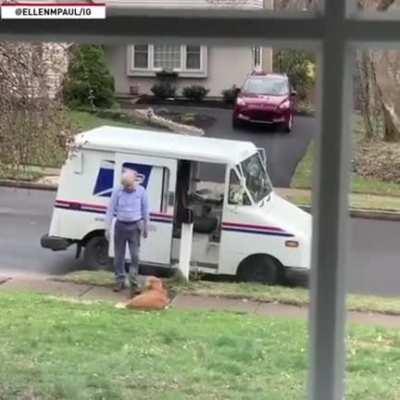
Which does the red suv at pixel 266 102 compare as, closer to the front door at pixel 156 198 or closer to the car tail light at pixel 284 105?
the car tail light at pixel 284 105

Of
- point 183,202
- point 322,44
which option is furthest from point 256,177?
point 322,44

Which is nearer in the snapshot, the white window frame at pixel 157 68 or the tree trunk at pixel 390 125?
the white window frame at pixel 157 68

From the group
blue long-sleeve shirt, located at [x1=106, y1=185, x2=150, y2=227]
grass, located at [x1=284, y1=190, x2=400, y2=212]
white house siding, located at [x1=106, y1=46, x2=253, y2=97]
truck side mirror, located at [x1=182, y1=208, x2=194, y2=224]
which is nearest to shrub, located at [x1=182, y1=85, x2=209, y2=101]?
white house siding, located at [x1=106, y1=46, x2=253, y2=97]

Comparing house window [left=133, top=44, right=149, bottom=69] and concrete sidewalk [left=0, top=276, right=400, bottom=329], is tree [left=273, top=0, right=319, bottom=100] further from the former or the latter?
concrete sidewalk [left=0, top=276, right=400, bottom=329]

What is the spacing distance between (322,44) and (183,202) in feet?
5.36

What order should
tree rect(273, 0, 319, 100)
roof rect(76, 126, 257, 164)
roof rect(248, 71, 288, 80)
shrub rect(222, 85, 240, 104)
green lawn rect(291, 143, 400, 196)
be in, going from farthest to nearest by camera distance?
roof rect(76, 126, 257, 164) < shrub rect(222, 85, 240, 104) < roof rect(248, 71, 288, 80) < green lawn rect(291, 143, 400, 196) < tree rect(273, 0, 319, 100)

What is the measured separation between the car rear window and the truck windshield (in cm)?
28

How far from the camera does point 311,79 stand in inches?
73.6

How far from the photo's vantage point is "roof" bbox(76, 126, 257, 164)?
2.58 m

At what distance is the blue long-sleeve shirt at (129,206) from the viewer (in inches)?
122

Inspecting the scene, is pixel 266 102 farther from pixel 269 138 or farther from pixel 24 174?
pixel 24 174

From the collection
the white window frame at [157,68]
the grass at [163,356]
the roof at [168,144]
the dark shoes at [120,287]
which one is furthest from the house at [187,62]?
the dark shoes at [120,287]

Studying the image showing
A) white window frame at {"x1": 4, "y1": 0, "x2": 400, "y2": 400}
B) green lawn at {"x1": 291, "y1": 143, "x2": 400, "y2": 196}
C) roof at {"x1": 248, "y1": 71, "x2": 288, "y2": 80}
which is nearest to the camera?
white window frame at {"x1": 4, "y1": 0, "x2": 400, "y2": 400}

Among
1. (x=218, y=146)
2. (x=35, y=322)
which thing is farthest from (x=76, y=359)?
(x=218, y=146)
